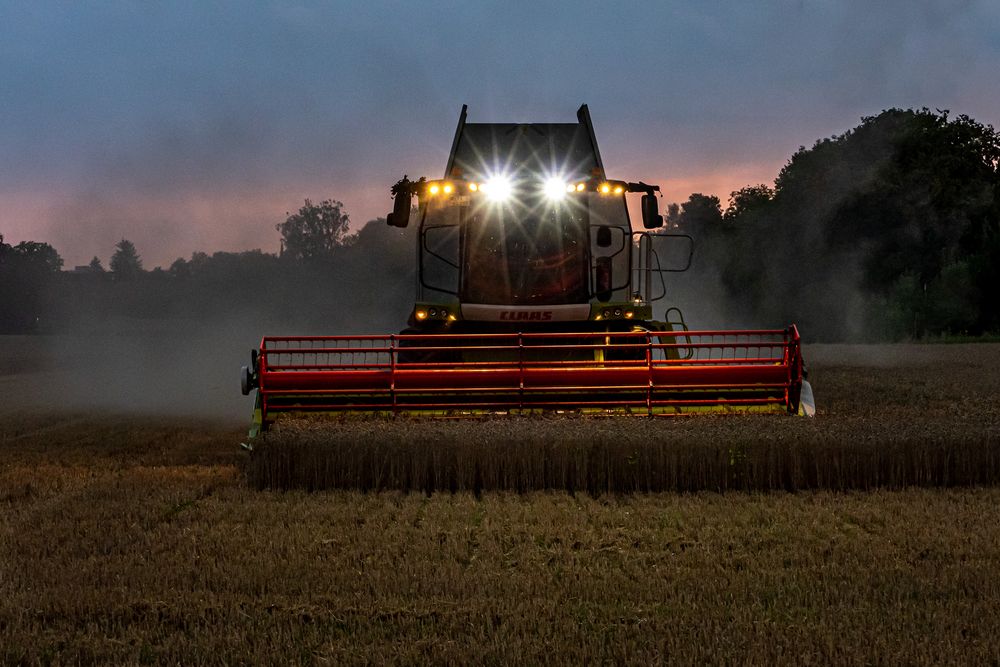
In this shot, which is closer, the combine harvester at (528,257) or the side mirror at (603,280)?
the combine harvester at (528,257)

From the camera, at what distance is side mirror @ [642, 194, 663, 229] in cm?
1006

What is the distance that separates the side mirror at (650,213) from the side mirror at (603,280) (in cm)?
54

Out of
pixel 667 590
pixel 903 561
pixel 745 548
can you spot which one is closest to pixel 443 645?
pixel 667 590

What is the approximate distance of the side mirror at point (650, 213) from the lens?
10056 millimetres

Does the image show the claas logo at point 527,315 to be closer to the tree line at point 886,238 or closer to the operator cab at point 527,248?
the operator cab at point 527,248

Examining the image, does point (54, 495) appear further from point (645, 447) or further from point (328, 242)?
point (328, 242)

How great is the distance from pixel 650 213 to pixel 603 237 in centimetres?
52

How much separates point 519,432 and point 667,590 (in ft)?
9.48

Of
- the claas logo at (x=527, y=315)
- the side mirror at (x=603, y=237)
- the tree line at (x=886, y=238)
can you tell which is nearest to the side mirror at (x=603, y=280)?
the side mirror at (x=603, y=237)


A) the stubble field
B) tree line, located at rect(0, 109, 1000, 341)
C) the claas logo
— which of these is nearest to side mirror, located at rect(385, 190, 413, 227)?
the claas logo

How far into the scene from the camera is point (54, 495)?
306 inches

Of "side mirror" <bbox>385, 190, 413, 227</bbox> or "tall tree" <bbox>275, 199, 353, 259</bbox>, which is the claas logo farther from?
"tall tree" <bbox>275, 199, 353, 259</bbox>

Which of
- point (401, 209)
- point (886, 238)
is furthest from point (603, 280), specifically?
point (886, 238)

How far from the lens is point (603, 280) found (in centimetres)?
1032
